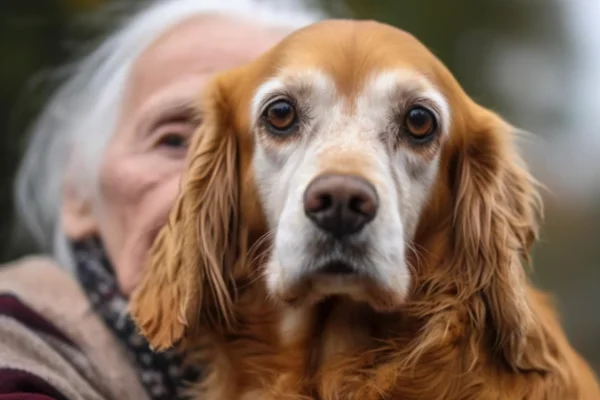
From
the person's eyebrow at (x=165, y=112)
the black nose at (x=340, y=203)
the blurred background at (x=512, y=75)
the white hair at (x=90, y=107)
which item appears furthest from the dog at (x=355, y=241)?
the blurred background at (x=512, y=75)

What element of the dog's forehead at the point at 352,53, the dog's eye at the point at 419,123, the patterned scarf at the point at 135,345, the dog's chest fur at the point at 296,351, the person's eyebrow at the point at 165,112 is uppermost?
the dog's forehead at the point at 352,53

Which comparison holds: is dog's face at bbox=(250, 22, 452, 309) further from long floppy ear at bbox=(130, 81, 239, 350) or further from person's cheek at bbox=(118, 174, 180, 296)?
person's cheek at bbox=(118, 174, 180, 296)

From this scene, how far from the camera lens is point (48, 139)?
113 inches

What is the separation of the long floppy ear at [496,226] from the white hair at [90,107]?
2.76 feet

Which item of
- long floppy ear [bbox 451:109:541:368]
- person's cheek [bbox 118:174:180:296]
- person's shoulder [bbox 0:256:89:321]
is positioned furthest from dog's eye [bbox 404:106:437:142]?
person's shoulder [bbox 0:256:89:321]

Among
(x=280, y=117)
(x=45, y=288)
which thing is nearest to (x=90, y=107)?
(x=45, y=288)

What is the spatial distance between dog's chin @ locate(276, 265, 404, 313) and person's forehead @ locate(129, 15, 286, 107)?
0.85m

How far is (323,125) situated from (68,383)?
→ 766 mm

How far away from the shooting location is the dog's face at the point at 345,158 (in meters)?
1.29

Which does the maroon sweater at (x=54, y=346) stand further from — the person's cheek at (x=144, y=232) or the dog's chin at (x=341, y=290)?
the dog's chin at (x=341, y=290)

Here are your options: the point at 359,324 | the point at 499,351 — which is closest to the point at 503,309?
the point at 499,351

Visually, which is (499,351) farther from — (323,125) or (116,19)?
(116,19)

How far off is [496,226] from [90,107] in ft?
4.74

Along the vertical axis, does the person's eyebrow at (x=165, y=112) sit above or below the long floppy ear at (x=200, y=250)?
above
